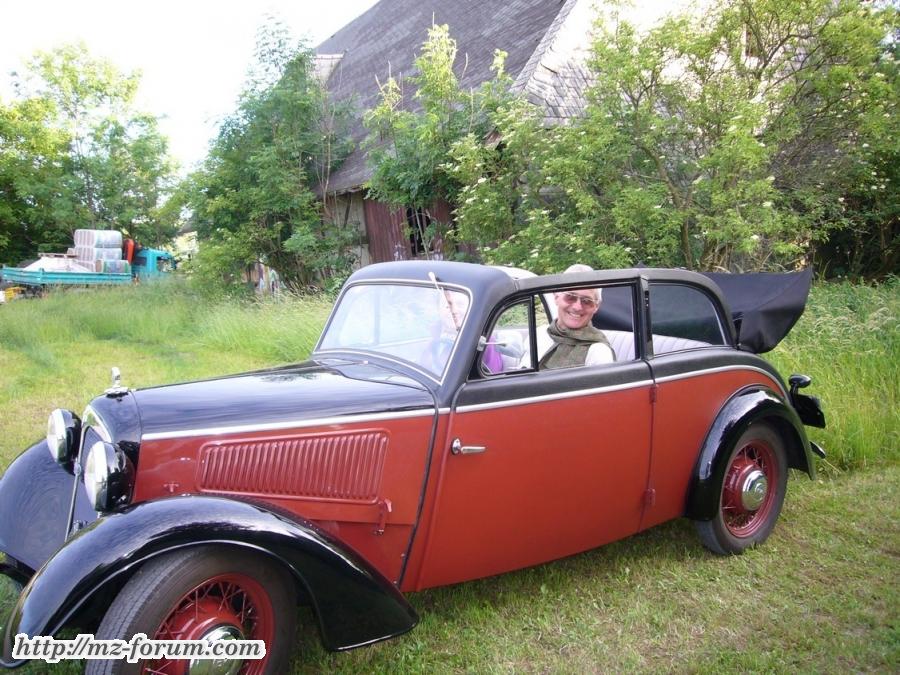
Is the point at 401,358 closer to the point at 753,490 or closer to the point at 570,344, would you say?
the point at 570,344

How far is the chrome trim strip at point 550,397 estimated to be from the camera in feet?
8.88

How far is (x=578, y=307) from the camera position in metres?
3.25

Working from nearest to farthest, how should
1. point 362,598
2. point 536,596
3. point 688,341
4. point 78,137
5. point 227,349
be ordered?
point 362,598
point 536,596
point 688,341
point 227,349
point 78,137

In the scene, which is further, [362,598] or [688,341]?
[688,341]

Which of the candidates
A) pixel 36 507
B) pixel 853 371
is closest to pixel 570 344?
pixel 36 507

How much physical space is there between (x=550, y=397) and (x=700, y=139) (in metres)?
6.79

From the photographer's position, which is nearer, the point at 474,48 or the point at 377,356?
the point at 377,356

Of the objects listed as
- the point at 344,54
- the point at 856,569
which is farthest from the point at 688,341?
the point at 344,54

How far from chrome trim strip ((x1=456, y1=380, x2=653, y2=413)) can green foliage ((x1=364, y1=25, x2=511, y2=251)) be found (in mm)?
6811

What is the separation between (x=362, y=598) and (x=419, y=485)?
0.49 m

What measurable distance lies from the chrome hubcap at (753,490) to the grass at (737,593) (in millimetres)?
265

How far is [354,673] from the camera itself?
2.65 meters

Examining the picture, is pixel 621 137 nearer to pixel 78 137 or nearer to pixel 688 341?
pixel 688 341

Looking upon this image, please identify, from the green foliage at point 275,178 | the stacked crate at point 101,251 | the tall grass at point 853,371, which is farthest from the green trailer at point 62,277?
the tall grass at point 853,371
